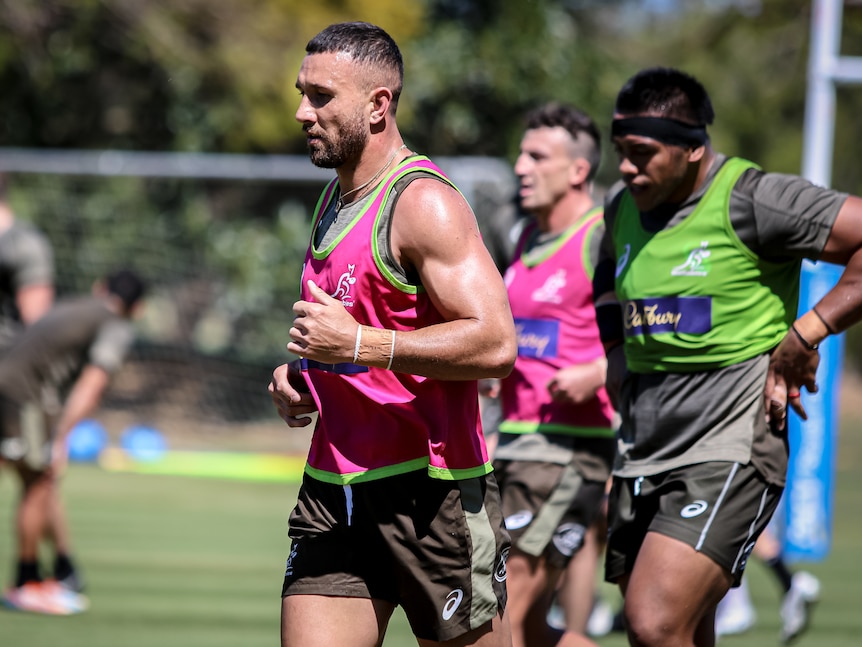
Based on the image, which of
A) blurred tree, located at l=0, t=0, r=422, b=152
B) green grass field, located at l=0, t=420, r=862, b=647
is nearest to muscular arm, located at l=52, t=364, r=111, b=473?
green grass field, located at l=0, t=420, r=862, b=647

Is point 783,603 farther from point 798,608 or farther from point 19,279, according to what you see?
point 19,279

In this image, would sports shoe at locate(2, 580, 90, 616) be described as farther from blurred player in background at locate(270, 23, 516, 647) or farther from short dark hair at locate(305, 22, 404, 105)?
short dark hair at locate(305, 22, 404, 105)

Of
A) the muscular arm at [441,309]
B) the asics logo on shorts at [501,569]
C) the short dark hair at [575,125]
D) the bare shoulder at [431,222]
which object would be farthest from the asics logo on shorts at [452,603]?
the short dark hair at [575,125]

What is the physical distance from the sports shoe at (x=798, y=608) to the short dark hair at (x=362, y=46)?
15.0 feet

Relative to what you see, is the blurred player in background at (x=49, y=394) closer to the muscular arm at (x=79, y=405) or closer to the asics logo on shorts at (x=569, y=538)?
the muscular arm at (x=79, y=405)

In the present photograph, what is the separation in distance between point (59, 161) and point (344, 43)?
13.1m

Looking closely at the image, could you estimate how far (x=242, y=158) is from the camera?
59.5 feet

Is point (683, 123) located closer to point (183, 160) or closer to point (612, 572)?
point (612, 572)

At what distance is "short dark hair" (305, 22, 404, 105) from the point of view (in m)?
3.76

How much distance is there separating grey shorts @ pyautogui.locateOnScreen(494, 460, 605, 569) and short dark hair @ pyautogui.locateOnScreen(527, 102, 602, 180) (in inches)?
54.7

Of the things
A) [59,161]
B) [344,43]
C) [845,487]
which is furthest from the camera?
[59,161]

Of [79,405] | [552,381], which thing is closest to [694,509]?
[552,381]

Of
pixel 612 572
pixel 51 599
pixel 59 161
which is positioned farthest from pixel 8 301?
pixel 59 161

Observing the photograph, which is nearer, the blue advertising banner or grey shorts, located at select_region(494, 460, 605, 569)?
grey shorts, located at select_region(494, 460, 605, 569)
